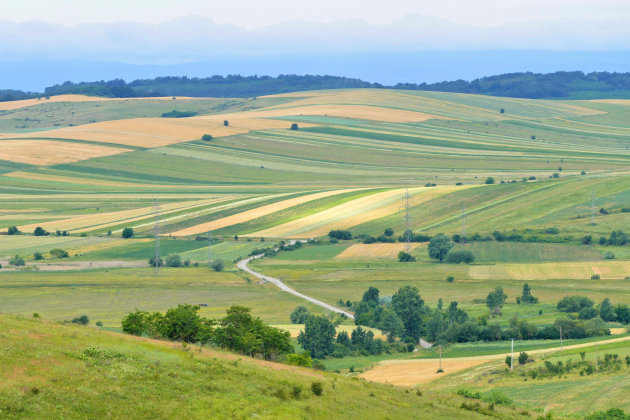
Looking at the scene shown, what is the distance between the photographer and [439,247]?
465 ft

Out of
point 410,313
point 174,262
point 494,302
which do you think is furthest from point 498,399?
point 174,262

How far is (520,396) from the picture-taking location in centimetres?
6494

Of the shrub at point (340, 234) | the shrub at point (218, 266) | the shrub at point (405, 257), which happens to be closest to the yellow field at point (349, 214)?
the shrub at point (340, 234)

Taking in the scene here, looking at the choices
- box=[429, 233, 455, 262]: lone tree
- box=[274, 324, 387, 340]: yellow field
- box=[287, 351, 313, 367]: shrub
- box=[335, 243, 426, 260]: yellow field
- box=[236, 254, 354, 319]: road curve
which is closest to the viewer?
box=[287, 351, 313, 367]: shrub

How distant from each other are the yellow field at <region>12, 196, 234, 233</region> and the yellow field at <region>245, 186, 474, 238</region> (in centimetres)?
2574

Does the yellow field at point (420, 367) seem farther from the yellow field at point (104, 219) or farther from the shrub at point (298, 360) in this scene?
the yellow field at point (104, 219)

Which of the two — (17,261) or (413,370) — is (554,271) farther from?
(17,261)

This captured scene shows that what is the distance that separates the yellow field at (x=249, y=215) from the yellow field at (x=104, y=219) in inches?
523

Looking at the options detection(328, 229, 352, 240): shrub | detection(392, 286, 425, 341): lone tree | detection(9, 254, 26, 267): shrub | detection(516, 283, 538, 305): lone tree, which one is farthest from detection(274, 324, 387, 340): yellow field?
detection(328, 229, 352, 240): shrub

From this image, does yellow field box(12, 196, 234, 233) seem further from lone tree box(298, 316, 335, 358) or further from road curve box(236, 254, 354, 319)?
lone tree box(298, 316, 335, 358)

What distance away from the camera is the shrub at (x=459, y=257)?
454 ft

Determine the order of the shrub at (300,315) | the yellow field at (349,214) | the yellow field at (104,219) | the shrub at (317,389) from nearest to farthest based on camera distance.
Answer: the shrub at (317,389), the shrub at (300,315), the yellow field at (349,214), the yellow field at (104,219)

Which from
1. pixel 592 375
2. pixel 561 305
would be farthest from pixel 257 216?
pixel 592 375

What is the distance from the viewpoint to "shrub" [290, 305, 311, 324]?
100 meters
